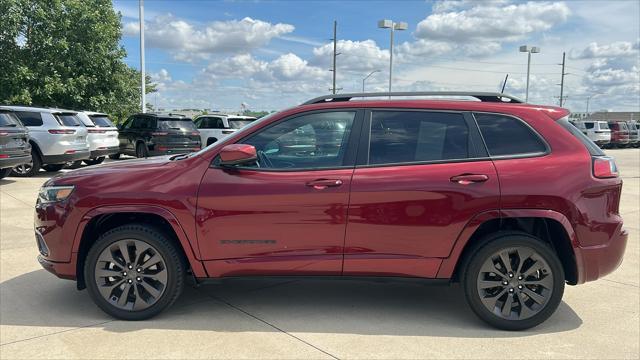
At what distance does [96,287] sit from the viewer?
3.83 meters

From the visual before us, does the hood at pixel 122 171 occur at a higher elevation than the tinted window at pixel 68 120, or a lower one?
lower

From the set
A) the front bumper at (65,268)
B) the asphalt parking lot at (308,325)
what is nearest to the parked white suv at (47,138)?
the asphalt parking lot at (308,325)

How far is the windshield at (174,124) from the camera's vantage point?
52.8 ft

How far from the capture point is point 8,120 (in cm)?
1066

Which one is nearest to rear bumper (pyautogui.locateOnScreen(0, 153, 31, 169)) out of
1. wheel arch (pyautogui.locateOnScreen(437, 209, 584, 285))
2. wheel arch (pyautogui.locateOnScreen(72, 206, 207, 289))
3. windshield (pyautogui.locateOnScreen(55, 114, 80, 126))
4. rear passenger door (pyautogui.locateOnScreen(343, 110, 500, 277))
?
windshield (pyautogui.locateOnScreen(55, 114, 80, 126))

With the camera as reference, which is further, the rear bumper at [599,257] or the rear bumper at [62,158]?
the rear bumper at [62,158]

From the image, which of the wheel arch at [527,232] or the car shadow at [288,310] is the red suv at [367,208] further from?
Result: the car shadow at [288,310]

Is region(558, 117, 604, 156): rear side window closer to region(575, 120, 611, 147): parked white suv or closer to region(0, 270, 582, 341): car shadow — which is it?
region(0, 270, 582, 341): car shadow

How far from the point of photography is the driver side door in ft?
11.9

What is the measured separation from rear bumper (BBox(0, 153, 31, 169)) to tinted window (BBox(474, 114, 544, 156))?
10.1m

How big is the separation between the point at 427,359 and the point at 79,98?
22.8 meters

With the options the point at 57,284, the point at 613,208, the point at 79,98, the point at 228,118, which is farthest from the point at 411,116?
the point at 79,98

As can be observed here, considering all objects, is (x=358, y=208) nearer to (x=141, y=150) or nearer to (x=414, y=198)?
(x=414, y=198)

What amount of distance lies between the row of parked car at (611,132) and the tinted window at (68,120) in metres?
29.5
